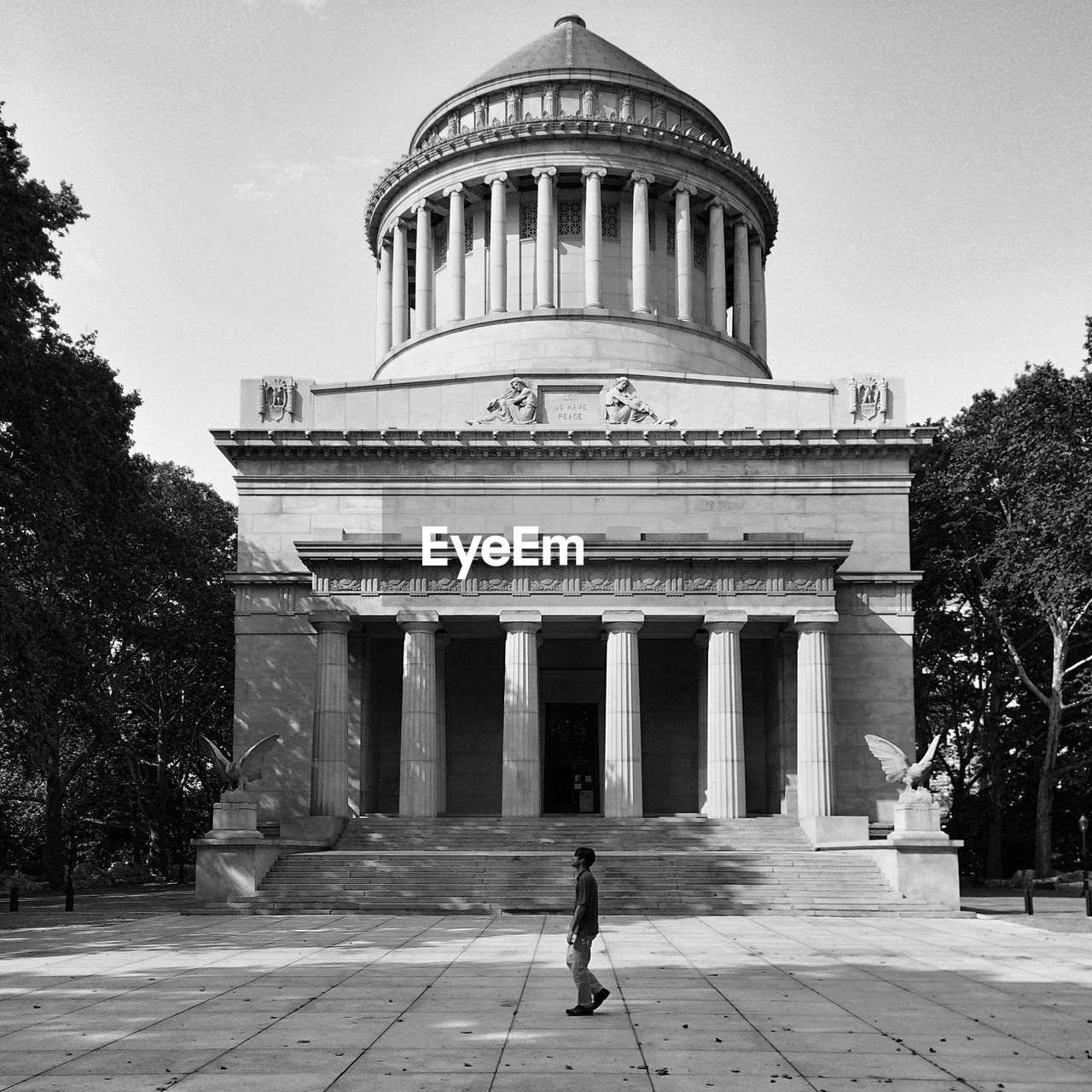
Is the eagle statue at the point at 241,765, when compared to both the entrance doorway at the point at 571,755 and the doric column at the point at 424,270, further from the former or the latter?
the doric column at the point at 424,270

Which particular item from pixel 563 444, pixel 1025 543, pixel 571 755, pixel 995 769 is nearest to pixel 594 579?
pixel 563 444

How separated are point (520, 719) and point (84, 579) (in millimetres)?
19494

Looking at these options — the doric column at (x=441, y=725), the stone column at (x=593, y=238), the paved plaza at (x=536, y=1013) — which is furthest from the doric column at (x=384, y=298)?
the paved plaza at (x=536, y=1013)

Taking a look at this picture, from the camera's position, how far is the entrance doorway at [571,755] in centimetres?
5112

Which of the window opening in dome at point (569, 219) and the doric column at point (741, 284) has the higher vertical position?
the window opening in dome at point (569, 219)

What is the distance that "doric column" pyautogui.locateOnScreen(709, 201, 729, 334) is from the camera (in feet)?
205

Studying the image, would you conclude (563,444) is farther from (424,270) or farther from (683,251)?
(424,270)

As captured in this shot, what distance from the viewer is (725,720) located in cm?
4319

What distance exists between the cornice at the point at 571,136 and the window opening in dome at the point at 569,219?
10.6ft

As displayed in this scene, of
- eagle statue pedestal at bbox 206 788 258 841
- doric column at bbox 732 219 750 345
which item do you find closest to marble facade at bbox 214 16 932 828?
eagle statue pedestal at bbox 206 788 258 841

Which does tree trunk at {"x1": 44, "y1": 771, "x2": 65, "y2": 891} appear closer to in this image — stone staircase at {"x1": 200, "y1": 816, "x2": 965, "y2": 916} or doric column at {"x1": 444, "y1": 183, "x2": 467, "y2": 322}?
stone staircase at {"x1": 200, "y1": 816, "x2": 965, "y2": 916}

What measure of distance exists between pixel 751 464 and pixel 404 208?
24.5 metres

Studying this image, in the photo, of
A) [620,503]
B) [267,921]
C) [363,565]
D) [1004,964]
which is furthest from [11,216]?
[1004,964]

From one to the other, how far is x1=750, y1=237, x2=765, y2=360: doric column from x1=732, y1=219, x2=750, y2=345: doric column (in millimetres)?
785
